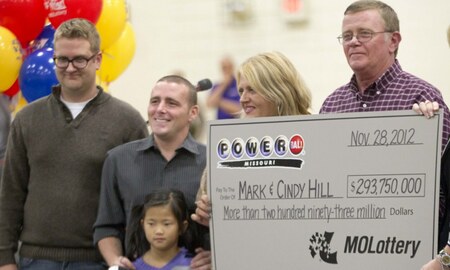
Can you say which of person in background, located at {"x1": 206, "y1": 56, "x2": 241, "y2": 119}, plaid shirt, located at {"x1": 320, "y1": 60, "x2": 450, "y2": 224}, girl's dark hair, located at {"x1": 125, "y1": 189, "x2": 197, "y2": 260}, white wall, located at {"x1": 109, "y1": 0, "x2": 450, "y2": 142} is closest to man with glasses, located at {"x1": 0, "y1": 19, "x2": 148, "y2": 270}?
girl's dark hair, located at {"x1": 125, "y1": 189, "x2": 197, "y2": 260}

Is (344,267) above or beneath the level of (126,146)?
beneath

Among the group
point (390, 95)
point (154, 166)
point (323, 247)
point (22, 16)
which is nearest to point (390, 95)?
point (390, 95)

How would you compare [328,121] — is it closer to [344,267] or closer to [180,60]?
[344,267]

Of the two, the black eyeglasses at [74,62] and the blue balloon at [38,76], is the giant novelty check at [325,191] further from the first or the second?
the blue balloon at [38,76]

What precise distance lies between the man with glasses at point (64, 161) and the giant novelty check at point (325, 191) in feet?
2.38

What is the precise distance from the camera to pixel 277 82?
3.01m

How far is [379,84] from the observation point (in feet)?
9.73

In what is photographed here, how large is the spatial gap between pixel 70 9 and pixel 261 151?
75.1 inches

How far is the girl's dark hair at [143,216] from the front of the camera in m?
3.04

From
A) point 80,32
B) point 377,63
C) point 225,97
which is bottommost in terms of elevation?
point 225,97

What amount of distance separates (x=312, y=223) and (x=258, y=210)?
8.1 inches

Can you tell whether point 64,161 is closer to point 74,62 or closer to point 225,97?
point 74,62

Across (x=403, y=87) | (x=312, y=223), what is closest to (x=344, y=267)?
(x=312, y=223)

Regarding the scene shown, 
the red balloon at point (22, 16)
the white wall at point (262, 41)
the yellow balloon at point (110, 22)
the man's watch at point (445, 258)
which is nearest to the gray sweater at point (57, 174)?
the red balloon at point (22, 16)
